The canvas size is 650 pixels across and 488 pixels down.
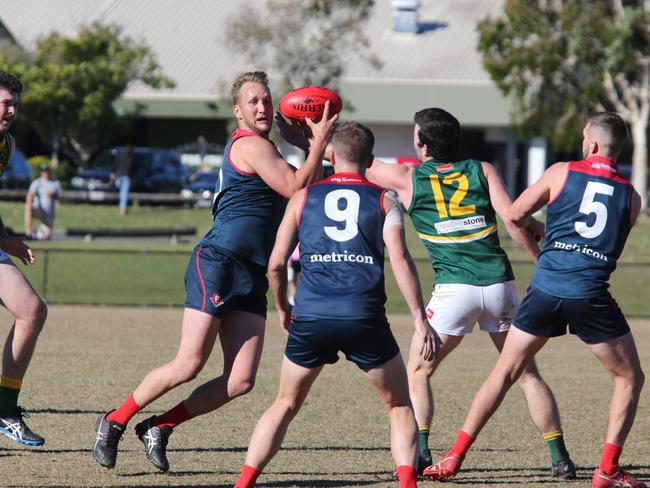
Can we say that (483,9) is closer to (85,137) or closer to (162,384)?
(85,137)

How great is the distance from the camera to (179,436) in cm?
831

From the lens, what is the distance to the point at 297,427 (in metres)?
8.73

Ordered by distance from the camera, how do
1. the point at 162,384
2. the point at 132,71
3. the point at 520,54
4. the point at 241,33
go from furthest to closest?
the point at 132,71
the point at 241,33
the point at 520,54
the point at 162,384

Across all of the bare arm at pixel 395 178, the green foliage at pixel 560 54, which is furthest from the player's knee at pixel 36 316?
the green foliage at pixel 560 54

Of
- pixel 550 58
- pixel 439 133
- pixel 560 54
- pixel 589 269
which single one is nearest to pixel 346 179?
pixel 439 133

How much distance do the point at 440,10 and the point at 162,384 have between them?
4778 centimetres

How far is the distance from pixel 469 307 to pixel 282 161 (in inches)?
55.6

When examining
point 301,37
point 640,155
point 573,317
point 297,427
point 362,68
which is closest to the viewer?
point 573,317

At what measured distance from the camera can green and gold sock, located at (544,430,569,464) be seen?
7137 millimetres

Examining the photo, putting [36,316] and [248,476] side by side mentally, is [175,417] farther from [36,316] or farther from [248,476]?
[248,476]

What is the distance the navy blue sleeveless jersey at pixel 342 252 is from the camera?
5.75 meters

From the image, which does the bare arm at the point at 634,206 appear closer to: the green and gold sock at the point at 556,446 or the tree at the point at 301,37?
the green and gold sock at the point at 556,446

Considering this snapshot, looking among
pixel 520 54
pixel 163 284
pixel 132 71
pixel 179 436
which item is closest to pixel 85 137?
pixel 132 71

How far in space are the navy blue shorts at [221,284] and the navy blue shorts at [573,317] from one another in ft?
4.90
